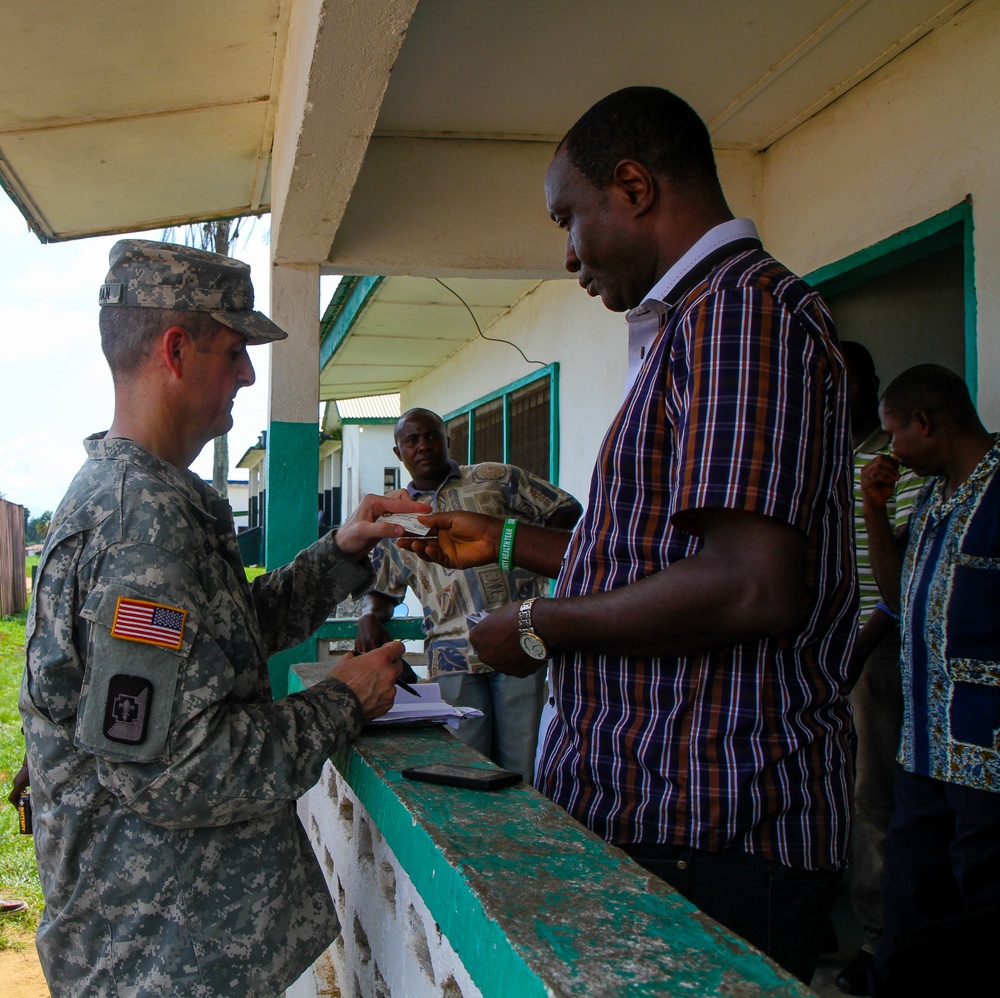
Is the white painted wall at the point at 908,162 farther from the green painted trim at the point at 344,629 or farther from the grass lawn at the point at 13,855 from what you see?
the grass lawn at the point at 13,855

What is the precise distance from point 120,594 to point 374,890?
2.76 feet

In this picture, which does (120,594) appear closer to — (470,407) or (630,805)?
(630,805)

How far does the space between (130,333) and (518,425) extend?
234 inches

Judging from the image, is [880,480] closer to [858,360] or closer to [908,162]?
[858,360]

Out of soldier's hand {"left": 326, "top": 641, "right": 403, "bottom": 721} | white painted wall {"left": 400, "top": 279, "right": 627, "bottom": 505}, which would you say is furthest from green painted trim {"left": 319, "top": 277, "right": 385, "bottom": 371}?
soldier's hand {"left": 326, "top": 641, "right": 403, "bottom": 721}

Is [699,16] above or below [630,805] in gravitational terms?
above

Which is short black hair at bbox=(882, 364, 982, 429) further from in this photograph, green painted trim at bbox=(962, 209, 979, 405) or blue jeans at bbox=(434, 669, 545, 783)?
blue jeans at bbox=(434, 669, 545, 783)

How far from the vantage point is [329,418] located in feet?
64.5

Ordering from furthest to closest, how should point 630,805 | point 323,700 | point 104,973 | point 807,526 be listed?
point 323,700
point 104,973
point 630,805
point 807,526

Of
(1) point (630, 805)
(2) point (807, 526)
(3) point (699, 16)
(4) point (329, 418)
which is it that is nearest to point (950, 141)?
(3) point (699, 16)

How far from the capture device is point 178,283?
1920 millimetres

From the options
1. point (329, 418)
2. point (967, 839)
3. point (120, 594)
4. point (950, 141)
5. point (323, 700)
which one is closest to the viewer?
point (120, 594)

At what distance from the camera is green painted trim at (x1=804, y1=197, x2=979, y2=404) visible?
3.08m

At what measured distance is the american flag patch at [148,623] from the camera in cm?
153
